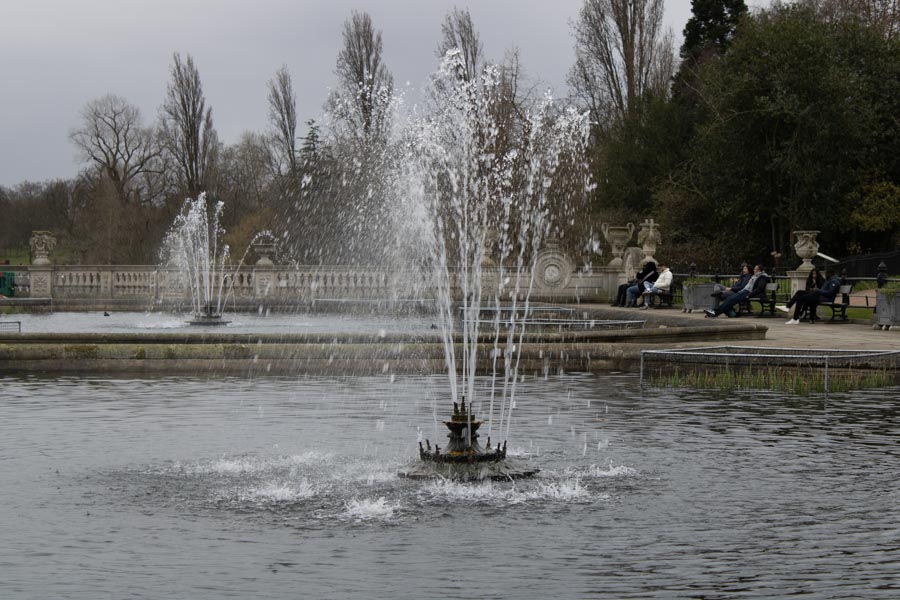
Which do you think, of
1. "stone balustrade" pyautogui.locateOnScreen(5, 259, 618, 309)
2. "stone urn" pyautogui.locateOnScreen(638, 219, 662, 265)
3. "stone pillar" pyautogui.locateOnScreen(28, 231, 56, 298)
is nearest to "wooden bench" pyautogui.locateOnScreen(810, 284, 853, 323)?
"stone urn" pyautogui.locateOnScreen(638, 219, 662, 265)

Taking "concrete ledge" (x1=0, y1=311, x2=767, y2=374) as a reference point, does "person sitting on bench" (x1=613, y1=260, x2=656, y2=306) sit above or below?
above

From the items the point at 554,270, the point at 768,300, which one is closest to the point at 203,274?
the point at 554,270

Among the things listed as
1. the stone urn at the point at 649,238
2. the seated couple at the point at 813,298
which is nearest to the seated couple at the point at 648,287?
the stone urn at the point at 649,238

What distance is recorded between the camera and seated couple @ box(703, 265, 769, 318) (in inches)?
997

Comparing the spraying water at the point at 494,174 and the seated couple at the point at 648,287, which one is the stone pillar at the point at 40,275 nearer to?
the spraying water at the point at 494,174

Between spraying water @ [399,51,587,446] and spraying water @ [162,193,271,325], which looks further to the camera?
spraying water @ [399,51,587,446]

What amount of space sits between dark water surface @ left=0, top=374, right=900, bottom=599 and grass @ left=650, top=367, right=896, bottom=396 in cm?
128

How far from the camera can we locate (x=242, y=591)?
6.41 m

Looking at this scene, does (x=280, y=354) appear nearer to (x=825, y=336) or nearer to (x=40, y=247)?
(x=825, y=336)

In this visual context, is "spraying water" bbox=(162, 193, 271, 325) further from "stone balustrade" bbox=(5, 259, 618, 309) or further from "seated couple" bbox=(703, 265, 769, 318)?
"seated couple" bbox=(703, 265, 769, 318)

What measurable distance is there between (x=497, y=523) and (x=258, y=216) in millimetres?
56983

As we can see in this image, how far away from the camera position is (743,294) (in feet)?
83.9

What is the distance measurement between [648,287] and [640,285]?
0.50m

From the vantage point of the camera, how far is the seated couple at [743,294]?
2533 centimetres
